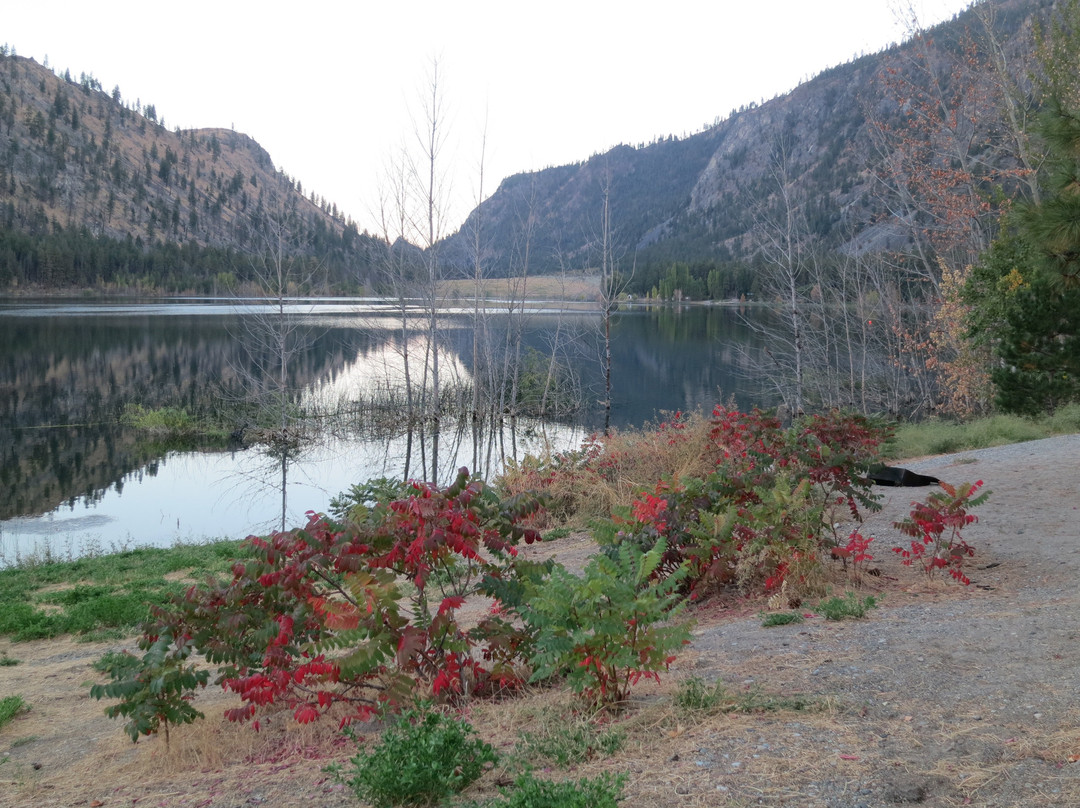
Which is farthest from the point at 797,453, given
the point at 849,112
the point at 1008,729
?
the point at 849,112

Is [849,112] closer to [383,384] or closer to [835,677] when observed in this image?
[383,384]

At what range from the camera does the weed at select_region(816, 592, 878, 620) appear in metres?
5.09

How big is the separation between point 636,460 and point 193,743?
8.61m

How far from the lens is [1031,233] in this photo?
548 centimetres

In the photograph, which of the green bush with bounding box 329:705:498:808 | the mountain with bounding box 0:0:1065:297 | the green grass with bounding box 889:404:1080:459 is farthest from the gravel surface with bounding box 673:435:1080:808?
the mountain with bounding box 0:0:1065:297

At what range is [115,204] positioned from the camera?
138 m

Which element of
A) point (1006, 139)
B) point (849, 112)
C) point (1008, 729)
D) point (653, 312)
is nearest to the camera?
point (1008, 729)

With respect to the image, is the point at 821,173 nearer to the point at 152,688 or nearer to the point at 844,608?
the point at 844,608

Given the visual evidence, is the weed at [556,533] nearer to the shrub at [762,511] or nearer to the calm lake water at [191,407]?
the shrub at [762,511]

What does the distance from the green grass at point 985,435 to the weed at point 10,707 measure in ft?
40.0

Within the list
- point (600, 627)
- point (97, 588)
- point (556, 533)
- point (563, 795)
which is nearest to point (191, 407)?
point (97, 588)

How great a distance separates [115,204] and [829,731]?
158839 mm

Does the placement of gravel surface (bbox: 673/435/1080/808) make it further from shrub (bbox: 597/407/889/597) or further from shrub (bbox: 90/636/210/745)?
shrub (bbox: 90/636/210/745)

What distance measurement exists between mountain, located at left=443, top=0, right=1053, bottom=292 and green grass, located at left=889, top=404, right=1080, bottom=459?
4.53 meters
